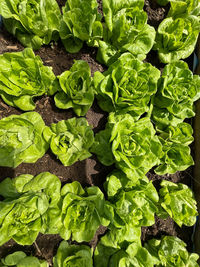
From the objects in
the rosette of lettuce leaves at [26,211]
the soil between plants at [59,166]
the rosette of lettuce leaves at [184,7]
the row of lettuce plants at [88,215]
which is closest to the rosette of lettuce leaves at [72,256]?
the row of lettuce plants at [88,215]

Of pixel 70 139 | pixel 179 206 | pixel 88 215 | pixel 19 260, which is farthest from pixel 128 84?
pixel 19 260

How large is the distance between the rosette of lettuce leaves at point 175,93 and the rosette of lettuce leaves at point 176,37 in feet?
0.71

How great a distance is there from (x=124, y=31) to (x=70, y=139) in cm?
121

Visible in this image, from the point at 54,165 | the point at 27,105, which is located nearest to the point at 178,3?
the point at 27,105

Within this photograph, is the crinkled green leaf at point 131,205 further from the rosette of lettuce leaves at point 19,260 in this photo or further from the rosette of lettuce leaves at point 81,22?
the rosette of lettuce leaves at point 81,22

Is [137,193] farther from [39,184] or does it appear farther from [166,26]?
[166,26]

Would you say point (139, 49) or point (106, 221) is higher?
→ point (139, 49)

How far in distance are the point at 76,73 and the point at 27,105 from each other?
541mm

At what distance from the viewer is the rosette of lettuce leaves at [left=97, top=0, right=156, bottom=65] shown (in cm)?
201

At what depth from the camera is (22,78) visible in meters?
1.77

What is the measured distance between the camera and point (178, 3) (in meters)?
2.36

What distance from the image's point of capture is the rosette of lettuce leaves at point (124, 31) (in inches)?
79.1

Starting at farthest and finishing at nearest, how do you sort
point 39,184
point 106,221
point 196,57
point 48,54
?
point 196,57 → point 48,54 → point 106,221 → point 39,184

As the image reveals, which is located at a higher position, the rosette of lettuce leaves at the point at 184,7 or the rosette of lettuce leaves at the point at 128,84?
the rosette of lettuce leaves at the point at 184,7
